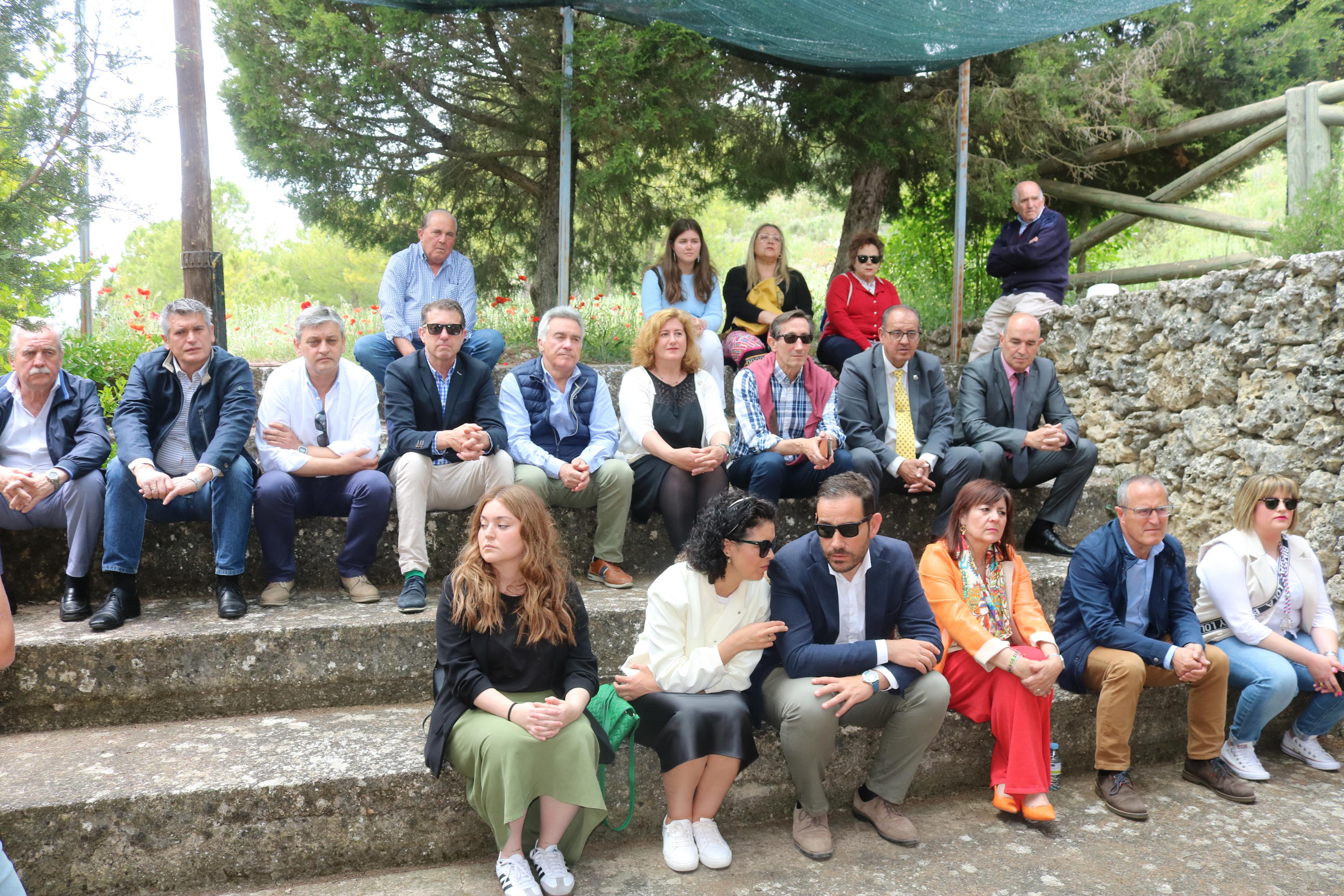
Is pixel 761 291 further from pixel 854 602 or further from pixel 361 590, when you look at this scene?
pixel 361 590

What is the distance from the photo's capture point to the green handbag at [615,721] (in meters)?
2.54

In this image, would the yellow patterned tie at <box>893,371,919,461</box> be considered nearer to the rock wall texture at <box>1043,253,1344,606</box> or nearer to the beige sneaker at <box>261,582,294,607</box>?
the rock wall texture at <box>1043,253,1344,606</box>

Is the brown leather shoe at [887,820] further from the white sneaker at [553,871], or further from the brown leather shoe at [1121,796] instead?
the white sneaker at [553,871]

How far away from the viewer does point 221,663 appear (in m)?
2.96

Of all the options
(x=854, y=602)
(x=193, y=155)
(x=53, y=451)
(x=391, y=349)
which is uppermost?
(x=193, y=155)

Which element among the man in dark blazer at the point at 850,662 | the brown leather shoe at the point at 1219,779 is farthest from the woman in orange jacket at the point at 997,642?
the brown leather shoe at the point at 1219,779

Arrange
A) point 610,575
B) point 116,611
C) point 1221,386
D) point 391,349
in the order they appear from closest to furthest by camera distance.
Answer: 1. point 116,611
2. point 610,575
3. point 1221,386
4. point 391,349

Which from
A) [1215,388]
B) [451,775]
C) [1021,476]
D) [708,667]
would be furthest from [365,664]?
[1215,388]

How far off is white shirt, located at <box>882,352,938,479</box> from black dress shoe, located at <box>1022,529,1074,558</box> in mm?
649

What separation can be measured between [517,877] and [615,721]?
465 mm

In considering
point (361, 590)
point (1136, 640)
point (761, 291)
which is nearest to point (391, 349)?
point (361, 590)

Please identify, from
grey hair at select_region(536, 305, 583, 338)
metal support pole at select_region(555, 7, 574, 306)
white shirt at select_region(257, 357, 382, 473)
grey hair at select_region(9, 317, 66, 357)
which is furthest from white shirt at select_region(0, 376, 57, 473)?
metal support pole at select_region(555, 7, 574, 306)

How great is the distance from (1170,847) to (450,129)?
5.89 metres

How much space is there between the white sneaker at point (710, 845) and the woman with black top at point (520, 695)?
323 mm
